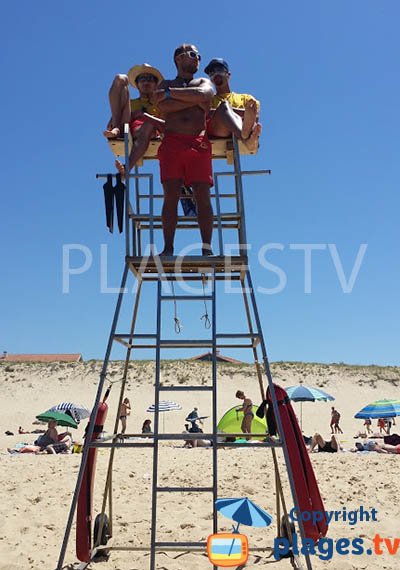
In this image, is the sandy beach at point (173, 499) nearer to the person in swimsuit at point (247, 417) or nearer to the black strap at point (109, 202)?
the person in swimsuit at point (247, 417)

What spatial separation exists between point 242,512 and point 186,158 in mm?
3392

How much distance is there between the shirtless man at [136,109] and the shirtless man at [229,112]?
55 centimetres

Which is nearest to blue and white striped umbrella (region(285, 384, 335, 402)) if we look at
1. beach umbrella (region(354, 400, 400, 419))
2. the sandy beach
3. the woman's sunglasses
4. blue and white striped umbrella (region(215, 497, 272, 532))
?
beach umbrella (region(354, 400, 400, 419))

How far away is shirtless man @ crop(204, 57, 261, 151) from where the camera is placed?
533 centimetres

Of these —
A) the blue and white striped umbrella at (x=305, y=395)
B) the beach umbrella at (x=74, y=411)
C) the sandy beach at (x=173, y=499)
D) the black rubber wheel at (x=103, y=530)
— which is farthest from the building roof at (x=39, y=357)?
the black rubber wheel at (x=103, y=530)

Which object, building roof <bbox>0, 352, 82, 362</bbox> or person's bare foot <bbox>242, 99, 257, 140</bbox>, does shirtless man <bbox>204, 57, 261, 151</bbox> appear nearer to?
person's bare foot <bbox>242, 99, 257, 140</bbox>

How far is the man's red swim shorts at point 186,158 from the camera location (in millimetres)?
5457

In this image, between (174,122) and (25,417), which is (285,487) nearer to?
(174,122)

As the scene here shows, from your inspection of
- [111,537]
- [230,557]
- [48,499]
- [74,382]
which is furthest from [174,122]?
[74,382]

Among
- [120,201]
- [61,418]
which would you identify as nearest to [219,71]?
[120,201]

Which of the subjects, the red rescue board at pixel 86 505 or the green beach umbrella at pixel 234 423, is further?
the green beach umbrella at pixel 234 423

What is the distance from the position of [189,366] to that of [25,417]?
Answer: 12373mm

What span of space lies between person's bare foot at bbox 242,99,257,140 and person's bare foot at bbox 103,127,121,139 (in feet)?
4.10

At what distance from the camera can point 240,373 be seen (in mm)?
38969
